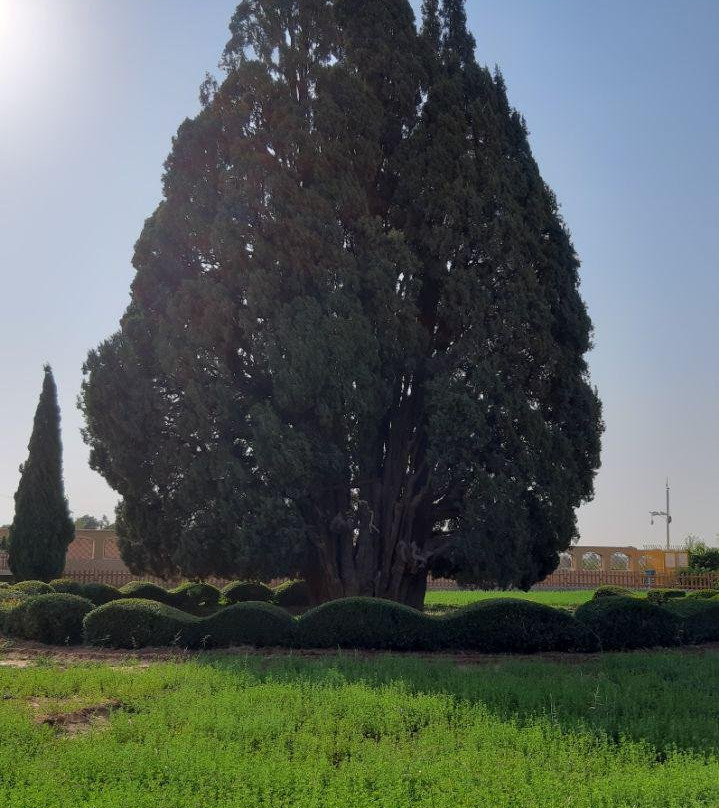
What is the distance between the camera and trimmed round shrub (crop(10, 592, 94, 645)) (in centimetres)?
1196

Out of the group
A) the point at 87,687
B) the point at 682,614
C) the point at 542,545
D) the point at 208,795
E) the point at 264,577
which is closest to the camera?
the point at 208,795

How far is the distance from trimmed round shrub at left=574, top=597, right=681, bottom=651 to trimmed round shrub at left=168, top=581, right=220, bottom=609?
9035mm

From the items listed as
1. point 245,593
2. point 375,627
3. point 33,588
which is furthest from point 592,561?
point 375,627

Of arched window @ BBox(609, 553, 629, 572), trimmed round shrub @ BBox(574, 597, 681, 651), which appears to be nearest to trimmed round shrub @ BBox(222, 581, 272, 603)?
trimmed round shrub @ BBox(574, 597, 681, 651)

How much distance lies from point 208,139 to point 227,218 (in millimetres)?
2281

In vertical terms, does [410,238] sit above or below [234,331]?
above

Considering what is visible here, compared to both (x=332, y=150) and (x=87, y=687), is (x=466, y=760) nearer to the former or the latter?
(x=87, y=687)

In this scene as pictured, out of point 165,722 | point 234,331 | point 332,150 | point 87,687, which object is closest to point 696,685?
point 165,722

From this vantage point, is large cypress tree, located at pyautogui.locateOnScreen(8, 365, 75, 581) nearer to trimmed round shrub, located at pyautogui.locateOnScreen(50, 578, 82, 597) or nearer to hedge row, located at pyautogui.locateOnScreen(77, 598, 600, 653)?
trimmed round shrub, located at pyautogui.locateOnScreen(50, 578, 82, 597)

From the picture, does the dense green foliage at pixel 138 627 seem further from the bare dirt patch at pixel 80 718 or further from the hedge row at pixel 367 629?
the bare dirt patch at pixel 80 718

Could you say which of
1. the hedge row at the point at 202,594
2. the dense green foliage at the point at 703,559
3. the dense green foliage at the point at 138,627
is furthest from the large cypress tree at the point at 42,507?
the dense green foliage at the point at 703,559

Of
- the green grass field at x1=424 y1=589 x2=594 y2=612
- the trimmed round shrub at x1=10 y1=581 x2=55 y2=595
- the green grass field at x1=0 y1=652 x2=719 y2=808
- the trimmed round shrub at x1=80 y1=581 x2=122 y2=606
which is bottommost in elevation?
the green grass field at x1=424 y1=589 x2=594 y2=612

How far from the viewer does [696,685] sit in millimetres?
8375

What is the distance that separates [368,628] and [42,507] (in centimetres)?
1352
